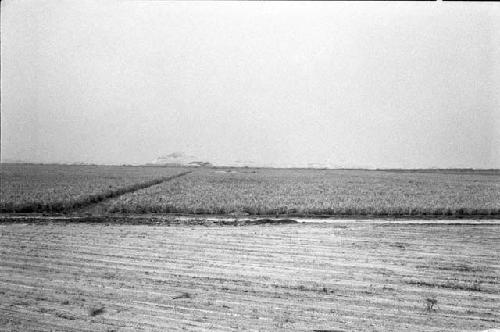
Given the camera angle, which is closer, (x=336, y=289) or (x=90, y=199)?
(x=336, y=289)

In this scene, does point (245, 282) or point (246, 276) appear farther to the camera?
point (246, 276)

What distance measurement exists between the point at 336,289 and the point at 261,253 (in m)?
2.51

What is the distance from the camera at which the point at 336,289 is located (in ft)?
17.8

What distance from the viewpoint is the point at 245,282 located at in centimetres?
569

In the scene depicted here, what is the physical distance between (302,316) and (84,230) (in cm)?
830

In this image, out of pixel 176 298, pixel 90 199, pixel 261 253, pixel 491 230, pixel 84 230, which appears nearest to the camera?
pixel 176 298

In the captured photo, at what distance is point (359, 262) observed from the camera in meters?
7.03

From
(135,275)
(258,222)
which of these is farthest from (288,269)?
(258,222)

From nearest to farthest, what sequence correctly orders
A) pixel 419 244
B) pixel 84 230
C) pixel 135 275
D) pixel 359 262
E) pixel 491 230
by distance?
1. pixel 135 275
2. pixel 359 262
3. pixel 419 244
4. pixel 84 230
5. pixel 491 230

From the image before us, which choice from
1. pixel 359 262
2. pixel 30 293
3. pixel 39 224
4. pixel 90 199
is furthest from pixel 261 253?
pixel 90 199

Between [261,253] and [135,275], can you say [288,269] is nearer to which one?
[261,253]

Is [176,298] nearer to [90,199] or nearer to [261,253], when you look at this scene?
[261,253]

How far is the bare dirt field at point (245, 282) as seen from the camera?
4336 mm

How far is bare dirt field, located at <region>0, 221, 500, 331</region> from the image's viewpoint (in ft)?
14.2
